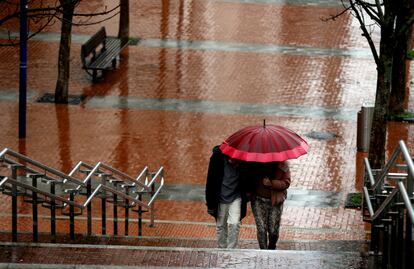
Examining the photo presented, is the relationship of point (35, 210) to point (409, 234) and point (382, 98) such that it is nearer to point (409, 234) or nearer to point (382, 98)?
point (409, 234)

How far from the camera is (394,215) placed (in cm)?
983

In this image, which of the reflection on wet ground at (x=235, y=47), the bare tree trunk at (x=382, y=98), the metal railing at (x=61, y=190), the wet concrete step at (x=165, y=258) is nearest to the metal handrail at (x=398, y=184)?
the wet concrete step at (x=165, y=258)

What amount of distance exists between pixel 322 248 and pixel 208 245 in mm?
1427

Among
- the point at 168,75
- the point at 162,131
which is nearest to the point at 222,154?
the point at 162,131

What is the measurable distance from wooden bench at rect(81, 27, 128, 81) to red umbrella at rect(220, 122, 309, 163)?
1415 centimetres

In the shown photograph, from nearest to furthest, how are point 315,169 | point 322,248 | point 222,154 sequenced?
point 222,154 < point 322,248 < point 315,169

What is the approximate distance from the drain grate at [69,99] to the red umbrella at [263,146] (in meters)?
12.9

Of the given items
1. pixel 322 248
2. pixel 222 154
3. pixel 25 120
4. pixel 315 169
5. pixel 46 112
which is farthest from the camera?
pixel 46 112

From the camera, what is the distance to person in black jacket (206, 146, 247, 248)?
1198 centimetres

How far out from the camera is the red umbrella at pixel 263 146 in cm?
1185

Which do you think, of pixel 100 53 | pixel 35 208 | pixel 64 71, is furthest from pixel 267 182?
pixel 100 53

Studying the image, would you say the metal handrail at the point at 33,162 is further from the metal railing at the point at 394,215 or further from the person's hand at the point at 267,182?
the metal railing at the point at 394,215

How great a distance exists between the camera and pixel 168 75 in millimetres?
26859

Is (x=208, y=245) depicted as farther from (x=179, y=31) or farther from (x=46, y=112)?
(x=179, y=31)
